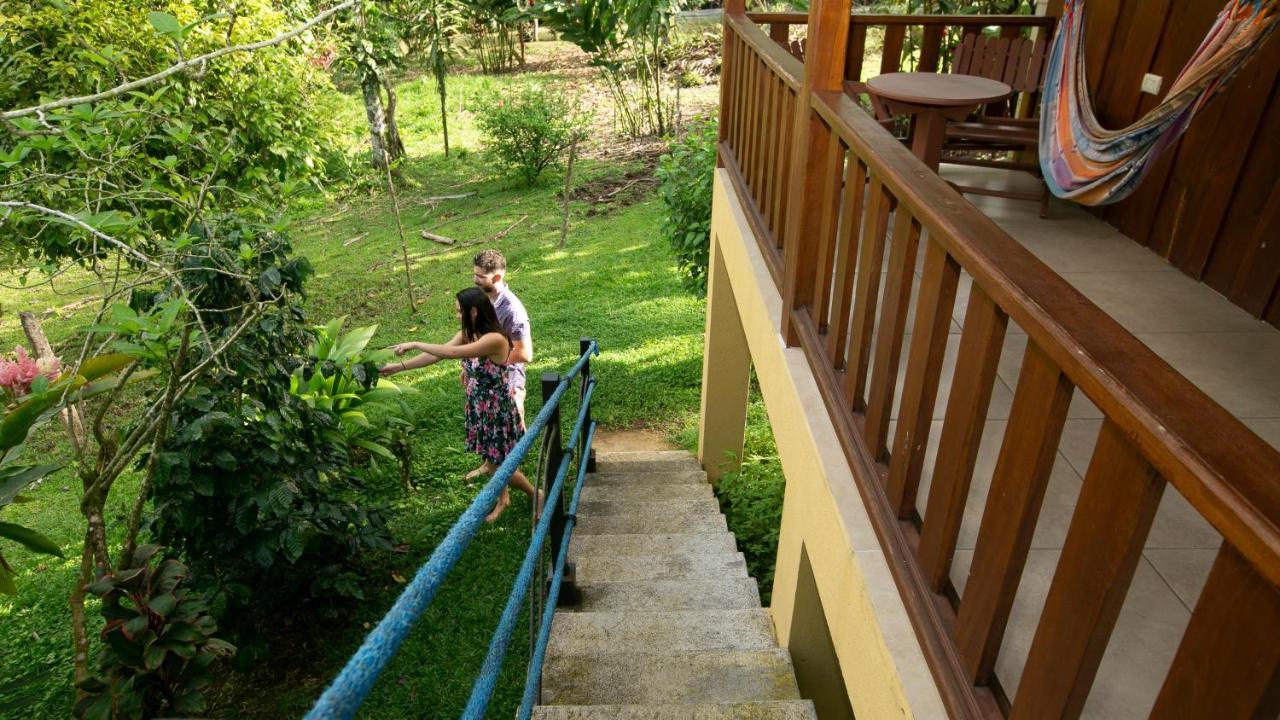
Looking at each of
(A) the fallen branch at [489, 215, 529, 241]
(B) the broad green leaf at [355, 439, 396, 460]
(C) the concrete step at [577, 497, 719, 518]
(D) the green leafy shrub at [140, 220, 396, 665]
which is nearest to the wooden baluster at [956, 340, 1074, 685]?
(D) the green leafy shrub at [140, 220, 396, 665]

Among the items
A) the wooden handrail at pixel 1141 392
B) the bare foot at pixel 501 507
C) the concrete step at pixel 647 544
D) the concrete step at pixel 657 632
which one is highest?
the wooden handrail at pixel 1141 392

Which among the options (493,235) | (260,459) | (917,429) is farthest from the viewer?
(493,235)

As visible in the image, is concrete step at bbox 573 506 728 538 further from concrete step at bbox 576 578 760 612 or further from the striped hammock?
the striped hammock

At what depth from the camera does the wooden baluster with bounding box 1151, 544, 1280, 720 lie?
2.86 ft

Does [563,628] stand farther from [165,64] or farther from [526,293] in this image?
[526,293]

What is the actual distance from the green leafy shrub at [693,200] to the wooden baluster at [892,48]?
2.13 metres

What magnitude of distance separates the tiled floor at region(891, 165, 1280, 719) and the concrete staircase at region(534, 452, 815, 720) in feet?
3.57

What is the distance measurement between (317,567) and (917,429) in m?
4.02

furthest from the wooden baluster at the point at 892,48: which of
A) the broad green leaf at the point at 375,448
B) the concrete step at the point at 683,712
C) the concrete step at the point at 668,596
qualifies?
the broad green leaf at the point at 375,448

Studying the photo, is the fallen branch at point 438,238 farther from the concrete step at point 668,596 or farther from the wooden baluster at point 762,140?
the concrete step at point 668,596

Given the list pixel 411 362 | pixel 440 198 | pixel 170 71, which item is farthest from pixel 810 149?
pixel 440 198

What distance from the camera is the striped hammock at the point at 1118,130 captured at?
2488 mm

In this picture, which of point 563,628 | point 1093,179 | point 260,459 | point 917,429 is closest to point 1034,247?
point 1093,179

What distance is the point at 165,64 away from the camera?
23.1ft
